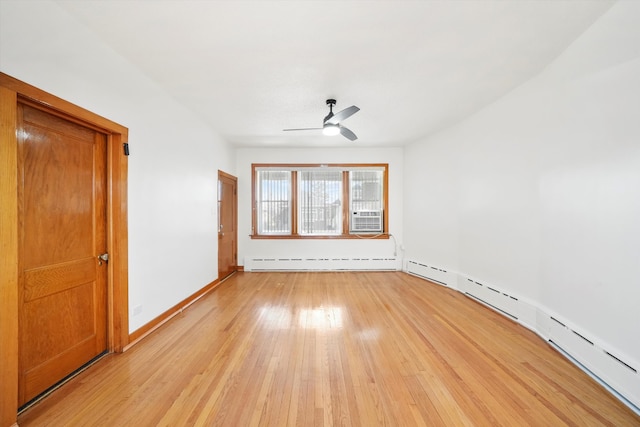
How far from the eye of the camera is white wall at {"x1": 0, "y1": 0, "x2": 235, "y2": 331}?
5.26ft

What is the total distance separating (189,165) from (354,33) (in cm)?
274

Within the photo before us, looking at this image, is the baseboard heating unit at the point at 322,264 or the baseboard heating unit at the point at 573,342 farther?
the baseboard heating unit at the point at 322,264

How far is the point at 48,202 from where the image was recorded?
180 cm

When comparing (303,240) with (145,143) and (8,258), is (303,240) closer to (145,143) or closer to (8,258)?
(145,143)

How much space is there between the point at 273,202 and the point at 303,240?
1.11 metres

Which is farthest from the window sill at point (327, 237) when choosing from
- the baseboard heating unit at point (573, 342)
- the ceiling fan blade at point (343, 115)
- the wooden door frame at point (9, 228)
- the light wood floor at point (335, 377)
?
the wooden door frame at point (9, 228)

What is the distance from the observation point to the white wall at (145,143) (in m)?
1.60

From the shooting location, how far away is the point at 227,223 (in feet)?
16.6

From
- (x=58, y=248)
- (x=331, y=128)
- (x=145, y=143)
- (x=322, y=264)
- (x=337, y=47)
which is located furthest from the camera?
(x=322, y=264)

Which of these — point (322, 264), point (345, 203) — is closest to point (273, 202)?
point (345, 203)

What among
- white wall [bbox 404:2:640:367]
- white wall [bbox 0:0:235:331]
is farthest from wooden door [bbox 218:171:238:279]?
white wall [bbox 404:2:640:367]

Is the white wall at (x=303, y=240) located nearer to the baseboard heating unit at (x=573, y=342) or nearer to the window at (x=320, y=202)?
the window at (x=320, y=202)

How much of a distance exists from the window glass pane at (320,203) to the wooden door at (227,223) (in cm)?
144

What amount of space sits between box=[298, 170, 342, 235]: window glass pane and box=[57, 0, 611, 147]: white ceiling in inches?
87.5
